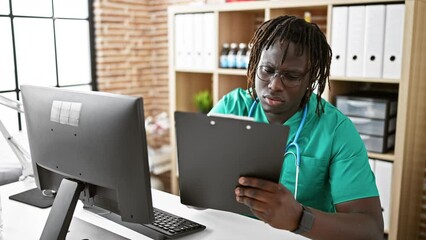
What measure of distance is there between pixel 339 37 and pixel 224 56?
81cm

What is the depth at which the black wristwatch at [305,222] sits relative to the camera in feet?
3.80

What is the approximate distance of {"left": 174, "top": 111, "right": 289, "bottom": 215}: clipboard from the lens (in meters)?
1.03

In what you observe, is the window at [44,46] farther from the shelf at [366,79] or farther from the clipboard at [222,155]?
the clipboard at [222,155]

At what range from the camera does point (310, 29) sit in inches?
58.8

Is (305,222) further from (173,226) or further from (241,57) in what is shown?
(241,57)

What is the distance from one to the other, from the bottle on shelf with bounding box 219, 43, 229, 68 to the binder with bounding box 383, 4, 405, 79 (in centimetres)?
105

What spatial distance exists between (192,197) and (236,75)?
2.00 m

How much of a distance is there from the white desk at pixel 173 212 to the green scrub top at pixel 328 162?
0.65ft

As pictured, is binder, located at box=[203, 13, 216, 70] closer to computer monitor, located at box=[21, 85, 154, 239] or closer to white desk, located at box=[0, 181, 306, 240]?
white desk, located at box=[0, 181, 306, 240]

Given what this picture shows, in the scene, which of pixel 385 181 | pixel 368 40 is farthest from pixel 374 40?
pixel 385 181

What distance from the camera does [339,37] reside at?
2482 mm

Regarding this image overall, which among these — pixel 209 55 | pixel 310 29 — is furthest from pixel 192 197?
pixel 209 55

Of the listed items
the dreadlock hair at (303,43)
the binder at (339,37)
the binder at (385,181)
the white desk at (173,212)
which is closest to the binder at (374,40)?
the binder at (339,37)

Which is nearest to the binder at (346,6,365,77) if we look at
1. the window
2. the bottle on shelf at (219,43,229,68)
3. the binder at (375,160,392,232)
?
the binder at (375,160,392,232)
